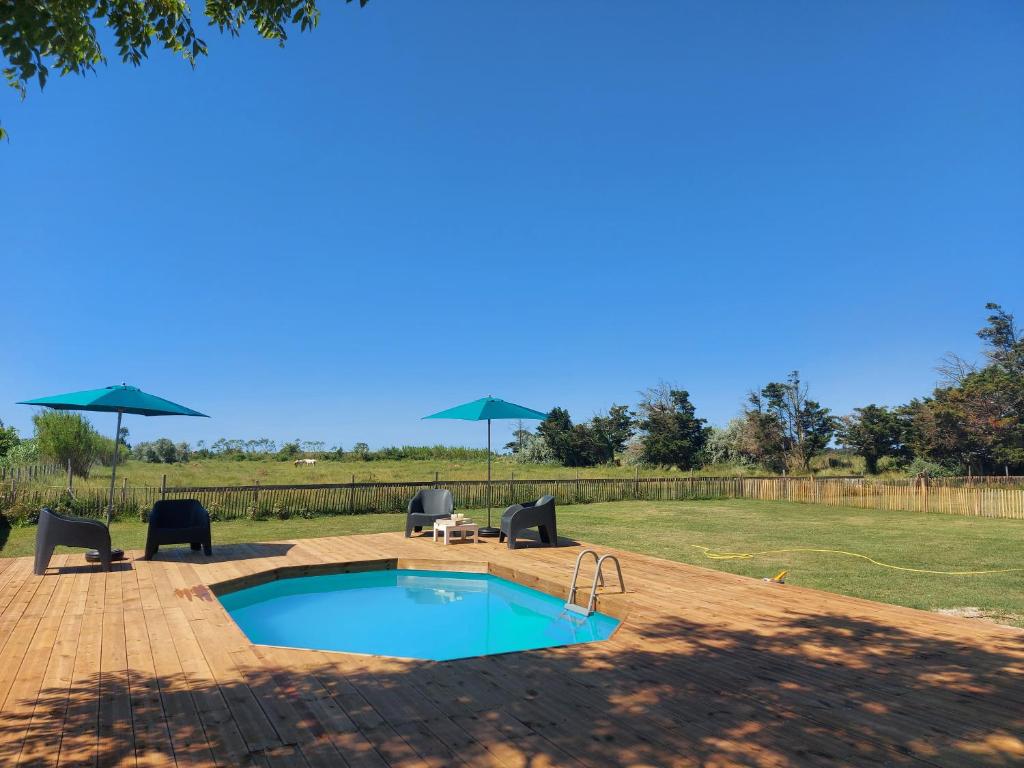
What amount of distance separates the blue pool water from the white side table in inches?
55.6

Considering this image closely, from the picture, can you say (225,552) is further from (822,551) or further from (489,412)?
(822,551)

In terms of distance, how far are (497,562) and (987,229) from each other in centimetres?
1967

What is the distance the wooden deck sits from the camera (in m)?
2.45

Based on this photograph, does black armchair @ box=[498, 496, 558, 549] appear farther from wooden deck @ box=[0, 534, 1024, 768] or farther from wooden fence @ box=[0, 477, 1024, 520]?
wooden fence @ box=[0, 477, 1024, 520]

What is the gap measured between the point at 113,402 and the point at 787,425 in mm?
37485

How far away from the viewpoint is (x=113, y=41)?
336 cm

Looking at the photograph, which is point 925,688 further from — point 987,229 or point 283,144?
point 987,229

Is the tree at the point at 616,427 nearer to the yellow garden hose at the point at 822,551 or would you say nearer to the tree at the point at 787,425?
the tree at the point at 787,425

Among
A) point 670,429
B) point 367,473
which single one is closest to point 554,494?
point 367,473

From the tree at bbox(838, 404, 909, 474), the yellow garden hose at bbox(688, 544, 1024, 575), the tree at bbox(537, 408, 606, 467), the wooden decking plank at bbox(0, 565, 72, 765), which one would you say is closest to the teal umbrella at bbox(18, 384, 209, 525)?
the wooden decking plank at bbox(0, 565, 72, 765)

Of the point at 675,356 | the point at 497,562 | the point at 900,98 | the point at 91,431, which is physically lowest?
the point at 497,562

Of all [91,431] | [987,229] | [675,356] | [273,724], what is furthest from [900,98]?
[91,431]

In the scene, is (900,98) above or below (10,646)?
above

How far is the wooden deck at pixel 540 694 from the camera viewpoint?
8.03ft
